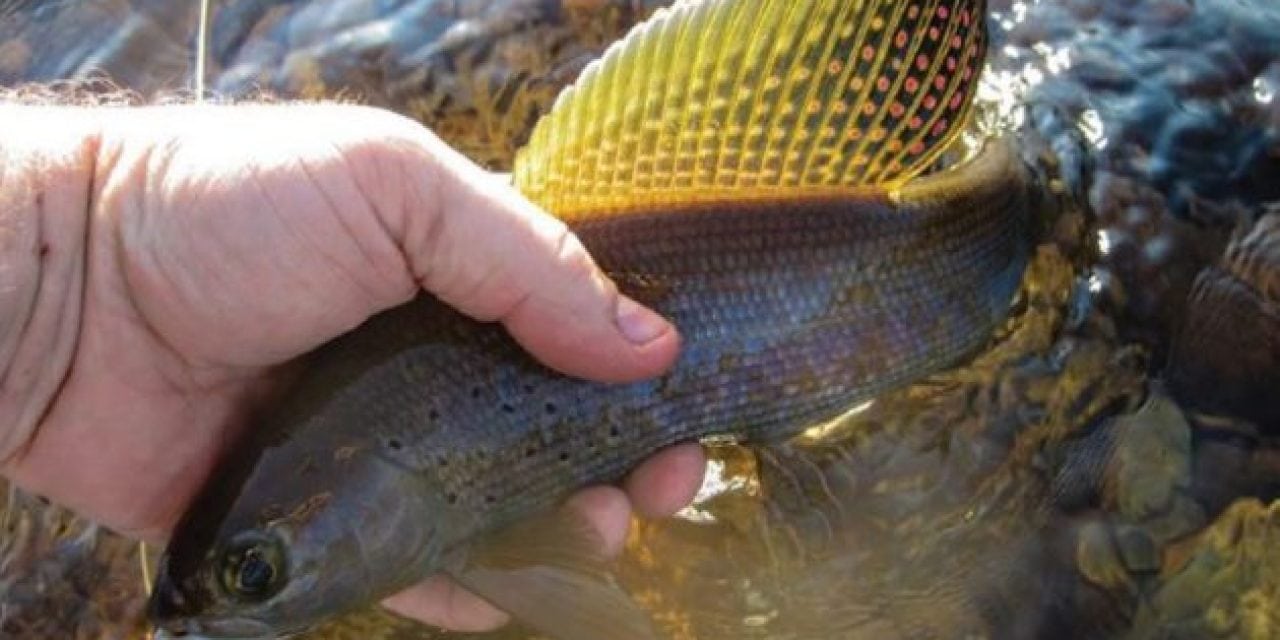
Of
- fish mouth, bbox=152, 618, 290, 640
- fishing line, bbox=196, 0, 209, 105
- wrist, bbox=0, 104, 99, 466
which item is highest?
wrist, bbox=0, 104, 99, 466

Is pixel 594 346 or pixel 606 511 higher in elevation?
pixel 594 346

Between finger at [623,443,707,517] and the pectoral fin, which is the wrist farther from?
finger at [623,443,707,517]

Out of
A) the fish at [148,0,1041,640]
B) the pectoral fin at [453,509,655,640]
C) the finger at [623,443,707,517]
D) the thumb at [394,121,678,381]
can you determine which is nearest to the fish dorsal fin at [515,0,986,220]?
the fish at [148,0,1041,640]

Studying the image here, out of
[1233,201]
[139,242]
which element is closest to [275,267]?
[139,242]

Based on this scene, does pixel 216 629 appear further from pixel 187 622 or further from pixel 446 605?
pixel 446 605

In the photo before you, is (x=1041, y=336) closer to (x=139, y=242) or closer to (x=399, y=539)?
(x=399, y=539)

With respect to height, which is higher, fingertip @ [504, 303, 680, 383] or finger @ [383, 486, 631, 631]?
fingertip @ [504, 303, 680, 383]

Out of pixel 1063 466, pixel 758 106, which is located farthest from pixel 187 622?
pixel 1063 466
